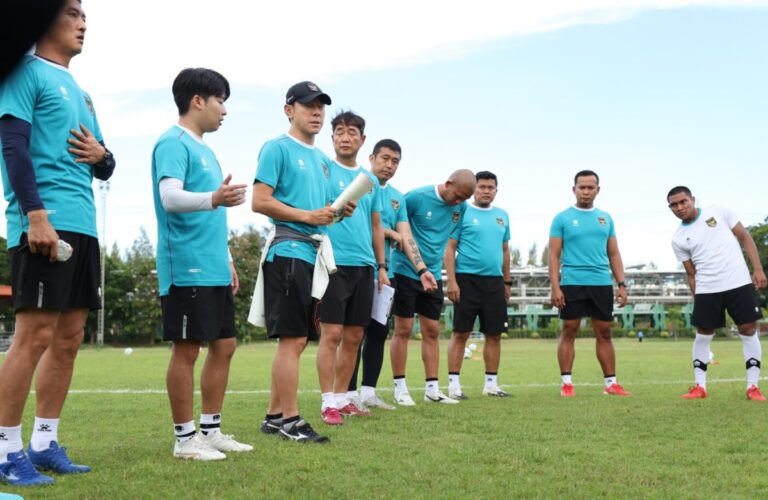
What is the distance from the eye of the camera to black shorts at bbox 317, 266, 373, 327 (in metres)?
6.35

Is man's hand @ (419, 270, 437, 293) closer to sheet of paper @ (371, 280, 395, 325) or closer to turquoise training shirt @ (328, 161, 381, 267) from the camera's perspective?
sheet of paper @ (371, 280, 395, 325)

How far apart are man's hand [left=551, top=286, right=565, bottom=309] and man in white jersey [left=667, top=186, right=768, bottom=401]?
1.54 meters

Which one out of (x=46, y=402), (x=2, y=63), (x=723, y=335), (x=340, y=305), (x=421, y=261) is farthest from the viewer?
(x=723, y=335)

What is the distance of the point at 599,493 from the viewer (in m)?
3.63

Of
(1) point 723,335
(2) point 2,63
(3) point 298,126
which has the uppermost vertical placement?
(3) point 298,126

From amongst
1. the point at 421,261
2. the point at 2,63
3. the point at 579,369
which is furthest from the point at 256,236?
the point at 2,63

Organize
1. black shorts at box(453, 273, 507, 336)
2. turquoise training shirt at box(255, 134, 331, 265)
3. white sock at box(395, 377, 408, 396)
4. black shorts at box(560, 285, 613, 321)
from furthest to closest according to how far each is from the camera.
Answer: black shorts at box(560, 285, 613, 321) → black shorts at box(453, 273, 507, 336) → white sock at box(395, 377, 408, 396) → turquoise training shirt at box(255, 134, 331, 265)

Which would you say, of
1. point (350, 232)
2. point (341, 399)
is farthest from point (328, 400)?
point (350, 232)

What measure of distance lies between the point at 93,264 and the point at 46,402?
2.71 feet

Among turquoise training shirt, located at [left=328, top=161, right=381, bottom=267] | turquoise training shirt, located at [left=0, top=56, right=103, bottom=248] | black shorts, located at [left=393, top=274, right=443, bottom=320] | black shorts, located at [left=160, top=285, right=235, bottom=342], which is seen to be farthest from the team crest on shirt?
black shorts, located at [left=393, top=274, right=443, bottom=320]

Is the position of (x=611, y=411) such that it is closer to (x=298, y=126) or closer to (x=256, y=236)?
(x=298, y=126)

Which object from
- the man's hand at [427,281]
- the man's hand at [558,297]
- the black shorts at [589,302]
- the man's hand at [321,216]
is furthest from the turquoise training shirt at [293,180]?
the black shorts at [589,302]

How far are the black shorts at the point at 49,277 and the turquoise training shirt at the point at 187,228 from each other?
0.54 m

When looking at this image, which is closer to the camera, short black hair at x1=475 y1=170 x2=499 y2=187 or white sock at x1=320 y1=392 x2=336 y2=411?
white sock at x1=320 y1=392 x2=336 y2=411
